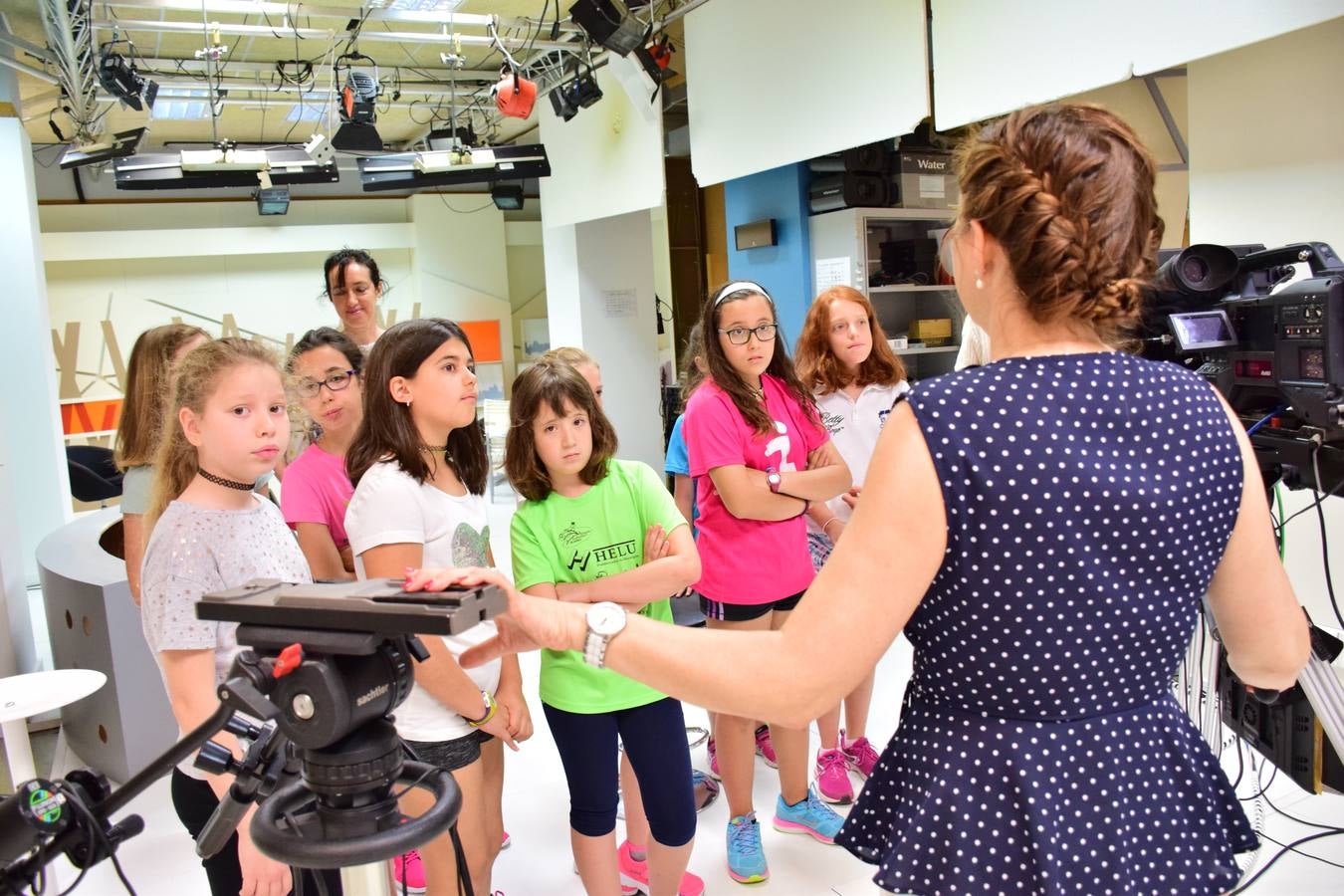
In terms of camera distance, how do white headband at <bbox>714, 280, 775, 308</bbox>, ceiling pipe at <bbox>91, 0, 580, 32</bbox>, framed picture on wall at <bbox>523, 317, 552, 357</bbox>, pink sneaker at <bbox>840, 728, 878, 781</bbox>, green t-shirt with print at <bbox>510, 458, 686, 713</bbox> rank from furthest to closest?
framed picture on wall at <bbox>523, 317, 552, 357</bbox>
ceiling pipe at <bbox>91, 0, 580, 32</bbox>
pink sneaker at <bbox>840, 728, 878, 781</bbox>
white headband at <bbox>714, 280, 775, 308</bbox>
green t-shirt with print at <bbox>510, 458, 686, 713</bbox>

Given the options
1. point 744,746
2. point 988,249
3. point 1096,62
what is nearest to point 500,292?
point 1096,62

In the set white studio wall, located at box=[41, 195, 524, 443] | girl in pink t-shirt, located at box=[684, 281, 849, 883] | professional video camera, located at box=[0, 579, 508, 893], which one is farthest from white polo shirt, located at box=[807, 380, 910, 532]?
white studio wall, located at box=[41, 195, 524, 443]

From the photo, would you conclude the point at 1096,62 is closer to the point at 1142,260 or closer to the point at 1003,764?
the point at 1142,260

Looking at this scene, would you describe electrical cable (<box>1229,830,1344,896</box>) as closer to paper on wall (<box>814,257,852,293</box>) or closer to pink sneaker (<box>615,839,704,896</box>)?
pink sneaker (<box>615,839,704,896</box>)

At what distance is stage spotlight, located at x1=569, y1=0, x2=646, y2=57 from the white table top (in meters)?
3.88

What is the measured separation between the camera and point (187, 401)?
1465mm

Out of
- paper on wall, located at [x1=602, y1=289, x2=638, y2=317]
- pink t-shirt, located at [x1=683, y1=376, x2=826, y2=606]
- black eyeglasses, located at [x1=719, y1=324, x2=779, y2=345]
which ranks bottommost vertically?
pink t-shirt, located at [x1=683, y1=376, x2=826, y2=606]

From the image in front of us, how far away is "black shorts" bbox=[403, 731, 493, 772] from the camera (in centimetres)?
164

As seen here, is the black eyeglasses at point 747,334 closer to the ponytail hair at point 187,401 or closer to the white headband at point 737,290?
the white headband at point 737,290

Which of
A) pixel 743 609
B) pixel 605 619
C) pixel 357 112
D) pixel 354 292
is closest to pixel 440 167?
pixel 357 112

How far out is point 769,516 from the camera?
2311 mm

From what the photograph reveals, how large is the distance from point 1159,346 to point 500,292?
361 inches

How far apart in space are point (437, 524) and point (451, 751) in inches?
15.2

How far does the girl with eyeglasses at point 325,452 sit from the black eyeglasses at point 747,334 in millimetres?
876
